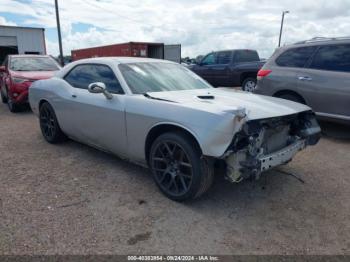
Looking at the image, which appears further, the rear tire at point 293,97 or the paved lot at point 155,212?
the rear tire at point 293,97

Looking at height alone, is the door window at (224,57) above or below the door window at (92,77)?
above

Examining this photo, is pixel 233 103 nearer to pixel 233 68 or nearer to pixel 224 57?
pixel 233 68

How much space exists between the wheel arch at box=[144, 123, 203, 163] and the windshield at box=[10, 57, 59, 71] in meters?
6.73

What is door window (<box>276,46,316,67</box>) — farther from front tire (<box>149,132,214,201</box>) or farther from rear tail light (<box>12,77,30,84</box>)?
rear tail light (<box>12,77,30,84</box>)

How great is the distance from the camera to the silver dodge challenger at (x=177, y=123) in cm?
284

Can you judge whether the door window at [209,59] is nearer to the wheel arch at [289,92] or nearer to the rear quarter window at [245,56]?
the rear quarter window at [245,56]

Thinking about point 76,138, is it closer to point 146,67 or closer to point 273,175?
point 146,67

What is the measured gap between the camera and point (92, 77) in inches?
171

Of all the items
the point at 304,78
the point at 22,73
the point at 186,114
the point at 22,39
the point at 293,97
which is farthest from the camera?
the point at 22,39

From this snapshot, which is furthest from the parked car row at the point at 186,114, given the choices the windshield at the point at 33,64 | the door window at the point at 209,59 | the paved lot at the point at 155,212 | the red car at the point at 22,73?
the door window at the point at 209,59

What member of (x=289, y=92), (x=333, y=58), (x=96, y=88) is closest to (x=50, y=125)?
(x=96, y=88)

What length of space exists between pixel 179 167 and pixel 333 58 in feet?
13.6

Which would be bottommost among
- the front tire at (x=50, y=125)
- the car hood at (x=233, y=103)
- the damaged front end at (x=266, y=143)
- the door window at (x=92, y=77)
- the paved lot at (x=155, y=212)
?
the paved lot at (x=155, y=212)

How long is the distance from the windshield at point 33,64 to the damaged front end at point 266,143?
299 inches
